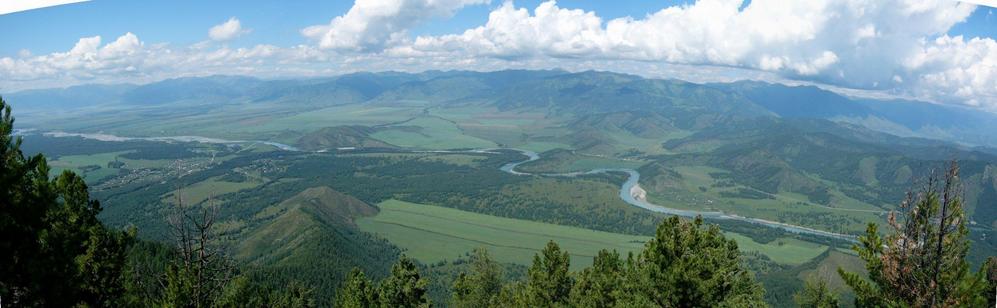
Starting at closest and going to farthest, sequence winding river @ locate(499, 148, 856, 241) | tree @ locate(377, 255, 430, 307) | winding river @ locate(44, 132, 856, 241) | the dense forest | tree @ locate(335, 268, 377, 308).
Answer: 1. the dense forest
2. tree @ locate(335, 268, 377, 308)
3. tree @ locate(377, 255, 430, 307)
4. winding river @ locate(499, 148, 856, 241)
5. winding river @ locate(44, 132, 856, 241)

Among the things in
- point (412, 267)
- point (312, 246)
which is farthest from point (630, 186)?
point (412, 267)

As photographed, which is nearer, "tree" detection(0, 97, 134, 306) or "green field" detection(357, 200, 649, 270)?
"tree" detection(0, 97, 134, 306)

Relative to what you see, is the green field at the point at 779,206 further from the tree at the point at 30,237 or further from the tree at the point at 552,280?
the tree at the point at 30,237

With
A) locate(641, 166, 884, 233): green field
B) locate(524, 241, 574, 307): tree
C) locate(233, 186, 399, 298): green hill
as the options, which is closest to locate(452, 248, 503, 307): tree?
locate(524, 241, 574, 307): tree

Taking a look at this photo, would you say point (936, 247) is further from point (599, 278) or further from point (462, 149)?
point (462, 149)

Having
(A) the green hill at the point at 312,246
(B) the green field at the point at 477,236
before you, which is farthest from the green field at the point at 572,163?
(A) the green hill at the point at 312,246

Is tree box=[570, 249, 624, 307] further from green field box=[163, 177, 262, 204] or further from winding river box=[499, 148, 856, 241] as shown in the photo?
green field box=[163, 177, 262, 204]

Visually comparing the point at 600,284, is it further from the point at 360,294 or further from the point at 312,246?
the point at 312,246
